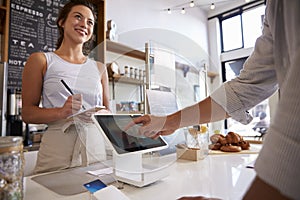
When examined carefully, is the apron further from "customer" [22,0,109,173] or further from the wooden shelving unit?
the wooden shelving unit

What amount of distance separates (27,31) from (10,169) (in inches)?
68.5

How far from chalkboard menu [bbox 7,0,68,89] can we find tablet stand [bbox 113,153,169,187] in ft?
4.84

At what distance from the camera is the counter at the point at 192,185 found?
0.55m

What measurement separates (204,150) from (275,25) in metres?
0.78

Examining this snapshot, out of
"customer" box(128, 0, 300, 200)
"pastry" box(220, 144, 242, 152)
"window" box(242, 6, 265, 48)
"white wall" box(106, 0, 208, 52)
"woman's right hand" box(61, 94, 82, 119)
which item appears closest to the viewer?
"customer" box(128, 0, 300, 200)

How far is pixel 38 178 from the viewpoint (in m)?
0.70

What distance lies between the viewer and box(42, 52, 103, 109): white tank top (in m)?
0.92

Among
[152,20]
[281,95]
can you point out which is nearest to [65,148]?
[281,95]

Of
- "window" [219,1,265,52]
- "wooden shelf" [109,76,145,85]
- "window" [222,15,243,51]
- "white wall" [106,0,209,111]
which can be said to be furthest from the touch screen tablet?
"window" [222,15,243,51]

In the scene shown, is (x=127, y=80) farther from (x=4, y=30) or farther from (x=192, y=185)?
(x=192, y=185)

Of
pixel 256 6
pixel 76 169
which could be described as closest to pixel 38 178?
pixel 76 169

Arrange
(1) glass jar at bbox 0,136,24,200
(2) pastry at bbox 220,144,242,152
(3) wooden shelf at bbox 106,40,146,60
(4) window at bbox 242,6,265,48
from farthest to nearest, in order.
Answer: (4) window at bbox 242,6,265,48 < (3) wooden shelf at bbox 106,40,146,60 < (2) pastry at bbox 220,144,242,152 < (1) glass jar at bbox 0,136,24,200

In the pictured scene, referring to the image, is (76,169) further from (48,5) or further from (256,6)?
(256,6)

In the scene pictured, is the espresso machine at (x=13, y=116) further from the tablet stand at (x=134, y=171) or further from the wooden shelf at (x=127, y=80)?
the tablet stand at (x=134, y=171)
